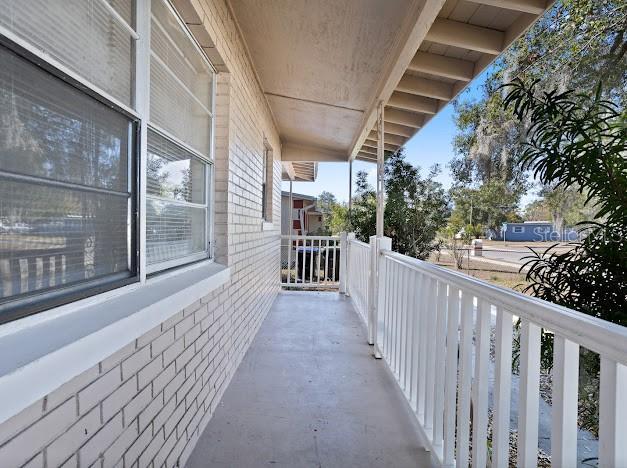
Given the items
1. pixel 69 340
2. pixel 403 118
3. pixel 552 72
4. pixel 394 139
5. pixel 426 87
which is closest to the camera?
pixel 69 340

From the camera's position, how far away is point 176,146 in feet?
6.42

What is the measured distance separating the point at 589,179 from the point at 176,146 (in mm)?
2062

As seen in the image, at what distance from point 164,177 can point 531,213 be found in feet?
23.3

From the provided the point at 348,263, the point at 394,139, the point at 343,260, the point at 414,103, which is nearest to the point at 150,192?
the point at 414,103

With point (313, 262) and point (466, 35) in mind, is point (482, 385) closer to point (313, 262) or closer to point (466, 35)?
point (466, 35)

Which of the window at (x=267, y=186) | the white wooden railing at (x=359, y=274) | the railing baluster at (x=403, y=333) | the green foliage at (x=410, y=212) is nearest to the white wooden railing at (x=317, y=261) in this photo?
the white wooden railing at (x=359, y=274)

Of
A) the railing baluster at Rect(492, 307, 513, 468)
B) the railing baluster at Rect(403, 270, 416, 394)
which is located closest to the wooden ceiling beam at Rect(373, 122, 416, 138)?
the railing baluster at Rect(403, 270, 416, 394)

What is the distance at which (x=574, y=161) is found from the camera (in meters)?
1.84

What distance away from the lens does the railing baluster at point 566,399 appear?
3.11 feet

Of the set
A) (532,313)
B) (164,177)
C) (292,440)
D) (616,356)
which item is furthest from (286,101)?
(616,356)

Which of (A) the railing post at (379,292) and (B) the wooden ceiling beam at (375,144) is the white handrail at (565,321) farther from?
(B) the wooden ceiling beam at (375,144)

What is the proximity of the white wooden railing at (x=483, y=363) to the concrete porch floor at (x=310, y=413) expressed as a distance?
0.56 ft

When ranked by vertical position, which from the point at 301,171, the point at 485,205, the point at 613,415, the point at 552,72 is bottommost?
the point at 613,415

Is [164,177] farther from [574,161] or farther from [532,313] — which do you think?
[574,161]
